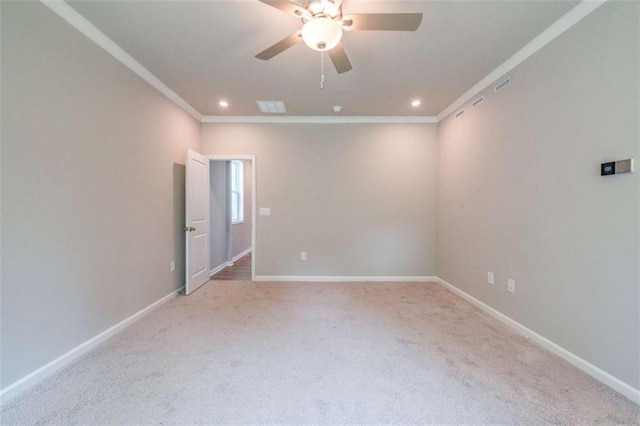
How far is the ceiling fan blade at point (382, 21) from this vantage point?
5.37ft

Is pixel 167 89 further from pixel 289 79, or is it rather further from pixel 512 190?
pixel 512 190

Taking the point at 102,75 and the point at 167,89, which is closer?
the point at 102,75

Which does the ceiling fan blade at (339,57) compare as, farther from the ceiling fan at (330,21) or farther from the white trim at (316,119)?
the white trim at (316,119)

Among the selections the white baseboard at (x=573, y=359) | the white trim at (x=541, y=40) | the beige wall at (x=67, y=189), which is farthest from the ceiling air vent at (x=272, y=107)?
the white baseboard at (x=573, y=359)

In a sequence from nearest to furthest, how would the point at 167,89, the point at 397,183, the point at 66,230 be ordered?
the point at 66,230, the point at 167,89, the point at 397,183

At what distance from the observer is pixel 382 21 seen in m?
1.71

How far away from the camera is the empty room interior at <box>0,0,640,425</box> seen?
5.47 ft

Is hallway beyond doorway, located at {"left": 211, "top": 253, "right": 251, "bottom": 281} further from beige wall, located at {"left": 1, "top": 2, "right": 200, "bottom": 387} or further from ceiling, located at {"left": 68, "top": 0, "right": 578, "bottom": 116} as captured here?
ceiling, located at {"left": 68, "top": 0, "right": 578, "bottom": 116}

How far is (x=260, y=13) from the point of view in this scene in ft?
6.79

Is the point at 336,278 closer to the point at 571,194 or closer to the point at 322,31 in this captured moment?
the point at 571,194

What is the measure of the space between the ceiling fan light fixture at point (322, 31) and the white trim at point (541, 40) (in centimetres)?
173

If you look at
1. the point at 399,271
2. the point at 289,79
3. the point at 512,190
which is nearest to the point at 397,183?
the point at 399,271

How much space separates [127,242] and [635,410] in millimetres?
3886

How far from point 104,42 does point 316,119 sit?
8.68 ft
